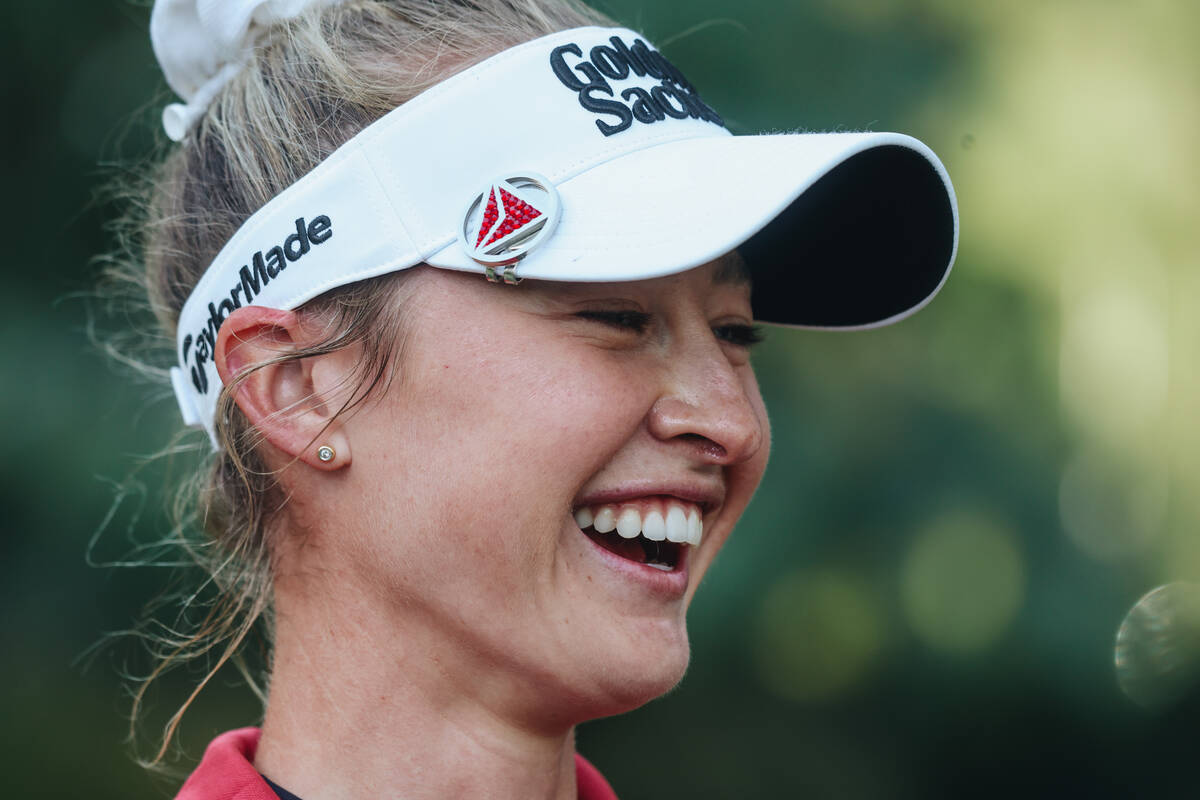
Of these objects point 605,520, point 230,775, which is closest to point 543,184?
point 605,520

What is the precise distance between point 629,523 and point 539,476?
0.17 metres

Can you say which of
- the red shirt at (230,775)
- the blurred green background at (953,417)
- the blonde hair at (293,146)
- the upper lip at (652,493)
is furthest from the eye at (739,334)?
the blurred green background at (953,417)

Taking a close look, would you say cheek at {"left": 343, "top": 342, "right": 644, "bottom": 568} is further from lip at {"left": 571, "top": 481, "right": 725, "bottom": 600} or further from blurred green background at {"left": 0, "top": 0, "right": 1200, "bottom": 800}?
blurred green background at {"left": 0, "top": 0, "right": 1200, "bottom": 800}

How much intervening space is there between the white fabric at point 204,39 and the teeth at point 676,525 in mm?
913

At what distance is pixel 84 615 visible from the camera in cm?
324

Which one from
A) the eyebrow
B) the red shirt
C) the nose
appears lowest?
the red shirt

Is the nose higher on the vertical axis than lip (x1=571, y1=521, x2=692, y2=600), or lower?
higher

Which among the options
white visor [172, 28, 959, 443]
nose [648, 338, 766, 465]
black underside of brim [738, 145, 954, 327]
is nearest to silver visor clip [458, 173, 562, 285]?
white visor [172, 28, 959, 443]

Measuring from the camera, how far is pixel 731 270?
1.84 meters

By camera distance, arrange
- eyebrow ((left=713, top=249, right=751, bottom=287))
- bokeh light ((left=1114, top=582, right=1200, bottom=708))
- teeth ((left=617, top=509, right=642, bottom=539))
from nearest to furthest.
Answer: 1. teeth ((left=617, top=509, right=642, bottom=539))
2. eyebrow ((left=713, top=249, right=751, bottom=287))
3. bokeh light ((left=1114, top=582, right=1200, bottom=708))

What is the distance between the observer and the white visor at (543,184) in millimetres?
1571

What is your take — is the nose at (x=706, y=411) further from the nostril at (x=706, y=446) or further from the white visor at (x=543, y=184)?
the white visor at (x=543, y=184)

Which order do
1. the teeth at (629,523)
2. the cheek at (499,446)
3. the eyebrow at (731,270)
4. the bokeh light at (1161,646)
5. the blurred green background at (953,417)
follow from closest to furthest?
the cheek at (499,446)
the teeth at (629,523)
the eyebrow at (731,270)
the blurred green background at (953,417)
the bokeh light at (1161,646)

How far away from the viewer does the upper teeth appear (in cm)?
166
